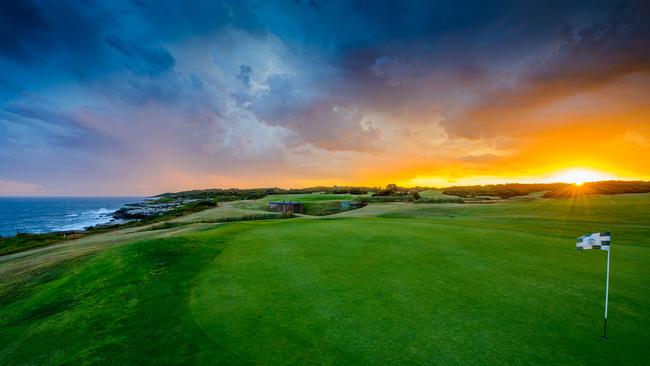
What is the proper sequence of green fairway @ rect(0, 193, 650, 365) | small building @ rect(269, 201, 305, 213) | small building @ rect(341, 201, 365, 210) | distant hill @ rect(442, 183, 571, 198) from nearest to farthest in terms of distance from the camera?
green fairway @ rect(0, 193, 650, 365) < small building @ rect(341, 201, 365, 210) < small building @ rect(269, 201, 305, 213) < distant hill @ rect(442, 183, 571, 198)

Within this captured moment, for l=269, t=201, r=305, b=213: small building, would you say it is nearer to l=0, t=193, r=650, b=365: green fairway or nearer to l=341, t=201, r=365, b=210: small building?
l=341, t=201, r=365, b=210: small building

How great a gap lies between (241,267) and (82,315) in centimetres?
384

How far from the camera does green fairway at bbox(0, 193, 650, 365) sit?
4852 millimetres

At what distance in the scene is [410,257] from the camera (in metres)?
9.96

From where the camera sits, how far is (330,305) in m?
6.35

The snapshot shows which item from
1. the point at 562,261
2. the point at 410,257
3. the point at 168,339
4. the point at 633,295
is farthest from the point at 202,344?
the point at 562,261

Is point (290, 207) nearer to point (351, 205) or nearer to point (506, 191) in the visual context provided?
point (351, 205)

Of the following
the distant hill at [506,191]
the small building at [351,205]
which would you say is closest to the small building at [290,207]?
the small building at [351,205]

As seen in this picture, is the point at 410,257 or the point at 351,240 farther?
the point at 351,240

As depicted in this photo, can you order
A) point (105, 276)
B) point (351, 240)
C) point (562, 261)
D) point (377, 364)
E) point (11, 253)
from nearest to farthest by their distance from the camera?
point (377, 364) < point (105, 276) < point (562, 261) < point (351, 240) < point (11, 253)

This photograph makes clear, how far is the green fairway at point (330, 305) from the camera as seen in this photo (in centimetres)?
485

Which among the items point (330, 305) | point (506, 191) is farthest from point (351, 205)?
point (330, 305)

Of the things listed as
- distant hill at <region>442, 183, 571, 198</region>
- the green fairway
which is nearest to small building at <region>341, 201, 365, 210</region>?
distant hill at <region>442, 183, 571, 198</region>

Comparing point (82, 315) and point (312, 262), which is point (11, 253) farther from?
point (312, 262)
